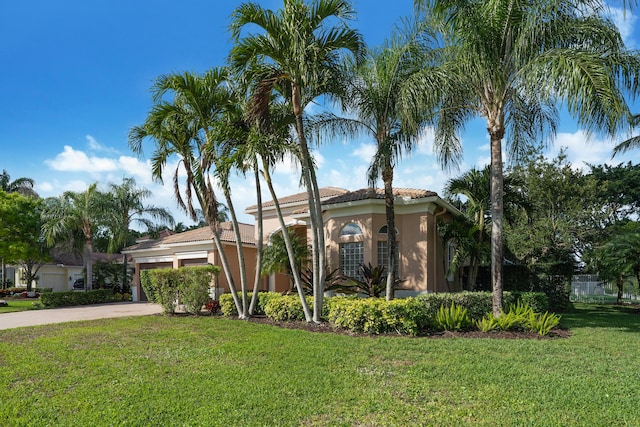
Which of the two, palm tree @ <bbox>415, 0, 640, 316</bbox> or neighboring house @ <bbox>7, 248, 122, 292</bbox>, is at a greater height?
palm tree @ <bbox>415, 0, 640, 316</bbox>

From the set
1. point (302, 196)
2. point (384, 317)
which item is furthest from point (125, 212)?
point (384, 317)

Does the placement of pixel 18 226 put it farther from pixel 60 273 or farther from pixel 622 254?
pixel 622 254

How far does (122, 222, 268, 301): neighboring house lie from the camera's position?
23422mm

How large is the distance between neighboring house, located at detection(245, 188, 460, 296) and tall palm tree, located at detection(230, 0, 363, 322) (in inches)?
179

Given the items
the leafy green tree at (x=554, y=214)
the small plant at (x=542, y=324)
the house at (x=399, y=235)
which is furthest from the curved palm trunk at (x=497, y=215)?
the leafy green tree at (x=554, y=214)

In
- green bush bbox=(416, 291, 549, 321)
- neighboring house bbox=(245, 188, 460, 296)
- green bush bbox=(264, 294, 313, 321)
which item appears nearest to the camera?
green bush bbox=(416, 291, 549, 321)

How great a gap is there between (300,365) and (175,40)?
34.3 ft

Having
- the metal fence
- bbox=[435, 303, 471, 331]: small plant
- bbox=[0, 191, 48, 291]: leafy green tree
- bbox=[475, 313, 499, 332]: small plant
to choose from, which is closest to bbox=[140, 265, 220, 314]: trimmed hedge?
bbox=[435, 303, 471, 331]: small plant

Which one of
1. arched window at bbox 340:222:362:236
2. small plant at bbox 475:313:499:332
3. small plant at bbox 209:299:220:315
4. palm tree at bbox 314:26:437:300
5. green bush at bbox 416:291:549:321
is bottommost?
small plant at bbox 209:299:220:315

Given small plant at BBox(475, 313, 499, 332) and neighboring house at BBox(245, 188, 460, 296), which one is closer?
small plant at BBox(475, 313, 499, 332)

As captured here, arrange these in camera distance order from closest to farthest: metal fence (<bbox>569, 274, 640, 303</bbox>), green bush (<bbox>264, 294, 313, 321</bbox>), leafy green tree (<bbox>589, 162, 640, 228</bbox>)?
green bush (<bbox>264, 294, 313, 321</bbox>) → metal fence (<bbox>569, 274, 640, 303</bbox>) → leafy green tree (<bbox>589, 162, 640, 228</bbox>)

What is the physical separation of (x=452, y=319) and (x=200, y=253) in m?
16.3

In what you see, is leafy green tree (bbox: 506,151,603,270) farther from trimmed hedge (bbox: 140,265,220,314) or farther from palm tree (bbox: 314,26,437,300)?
trimmed hedge (bbox: 140,265,220,314)

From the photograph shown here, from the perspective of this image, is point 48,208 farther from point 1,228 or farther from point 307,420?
point 307,420
